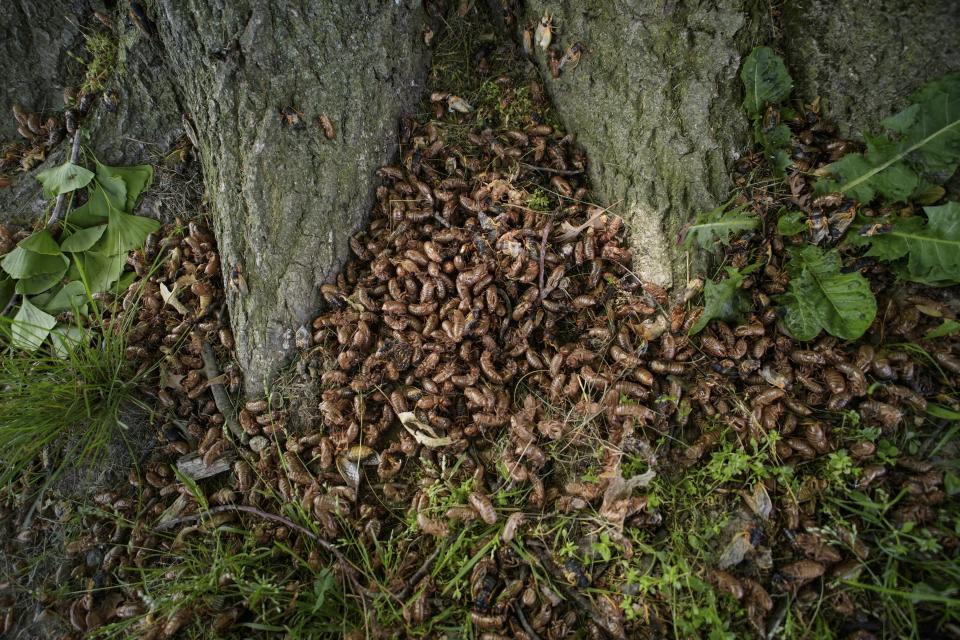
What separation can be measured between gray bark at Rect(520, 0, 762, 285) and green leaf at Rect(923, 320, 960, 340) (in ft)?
4.57

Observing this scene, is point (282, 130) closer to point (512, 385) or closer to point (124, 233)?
point (124, 233)

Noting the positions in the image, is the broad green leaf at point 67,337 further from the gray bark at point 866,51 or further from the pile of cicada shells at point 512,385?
the gray bark at point 866,51

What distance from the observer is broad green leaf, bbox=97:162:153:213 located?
14.4ft

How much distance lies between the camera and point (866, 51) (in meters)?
3.26

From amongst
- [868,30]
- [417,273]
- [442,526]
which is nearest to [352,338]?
[417,273]

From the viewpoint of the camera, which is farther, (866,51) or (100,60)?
(100,60)

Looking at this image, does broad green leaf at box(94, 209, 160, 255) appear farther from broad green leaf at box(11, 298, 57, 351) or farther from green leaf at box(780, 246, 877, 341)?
green leaf at box(780, 246, 877, 341)

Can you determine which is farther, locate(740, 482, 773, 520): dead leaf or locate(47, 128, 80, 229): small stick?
locate(47, 128, 80, 229): small stick

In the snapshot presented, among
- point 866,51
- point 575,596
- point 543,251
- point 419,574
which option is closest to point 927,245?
point 866,51

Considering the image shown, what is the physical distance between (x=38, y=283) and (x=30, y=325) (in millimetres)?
414

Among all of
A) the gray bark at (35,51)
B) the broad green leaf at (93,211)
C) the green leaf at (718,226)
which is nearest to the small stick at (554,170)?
the green leaf at (718,226)

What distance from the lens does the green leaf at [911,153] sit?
2.98 meters

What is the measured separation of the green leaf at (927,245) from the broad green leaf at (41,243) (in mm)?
6095

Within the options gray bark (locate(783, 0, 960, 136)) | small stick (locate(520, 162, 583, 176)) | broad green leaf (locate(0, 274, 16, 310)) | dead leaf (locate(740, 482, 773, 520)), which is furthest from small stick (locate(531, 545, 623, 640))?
broad green leaf (locate(0, 274, 16, 310))
